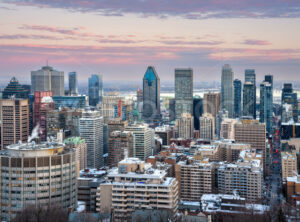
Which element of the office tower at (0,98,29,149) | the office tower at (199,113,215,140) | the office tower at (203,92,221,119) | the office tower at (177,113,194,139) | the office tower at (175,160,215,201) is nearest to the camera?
the office tower at (175,160,215,201)

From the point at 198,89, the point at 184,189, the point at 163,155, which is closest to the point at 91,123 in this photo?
the point at 163,155

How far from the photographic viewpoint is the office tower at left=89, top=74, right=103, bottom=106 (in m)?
85.4

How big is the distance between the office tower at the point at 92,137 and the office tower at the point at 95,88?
46.7 meters

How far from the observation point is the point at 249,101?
70812mm

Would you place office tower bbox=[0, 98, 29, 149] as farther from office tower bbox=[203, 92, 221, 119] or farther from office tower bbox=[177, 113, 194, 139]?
office tower bbox=[203, 92, 221, 119]

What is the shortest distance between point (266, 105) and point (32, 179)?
174ft

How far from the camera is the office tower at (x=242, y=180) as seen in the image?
81.4ft

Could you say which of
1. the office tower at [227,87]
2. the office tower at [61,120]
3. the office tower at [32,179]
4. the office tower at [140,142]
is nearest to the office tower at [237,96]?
the office tower at [227,87]

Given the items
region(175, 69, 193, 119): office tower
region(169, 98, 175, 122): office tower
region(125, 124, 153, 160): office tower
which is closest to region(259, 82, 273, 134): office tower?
region(175, 69, 193, 119): office tower

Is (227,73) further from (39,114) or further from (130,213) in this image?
(130,213)

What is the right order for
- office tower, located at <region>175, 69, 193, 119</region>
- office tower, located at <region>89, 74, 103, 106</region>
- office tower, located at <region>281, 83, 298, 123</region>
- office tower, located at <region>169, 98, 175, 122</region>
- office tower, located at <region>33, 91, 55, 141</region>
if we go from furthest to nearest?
office tower, located at <region>89, 74, 103, 106</region> < office tower, located at <region>169, 98, 175, 122</region> < office tower, located at <region>175, 69, 193, 119</region> < office tower, located at <region>281, 83, 298, 123</region> < office tower, located at <region>33, 91, 55, 141</region>

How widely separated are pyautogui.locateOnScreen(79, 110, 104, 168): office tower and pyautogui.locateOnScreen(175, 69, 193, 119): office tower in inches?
1239

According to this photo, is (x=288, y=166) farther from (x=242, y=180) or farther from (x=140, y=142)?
(x=140, y=142)

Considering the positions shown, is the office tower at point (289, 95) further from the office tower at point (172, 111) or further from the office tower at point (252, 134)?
the office tower at point (252, 134)
